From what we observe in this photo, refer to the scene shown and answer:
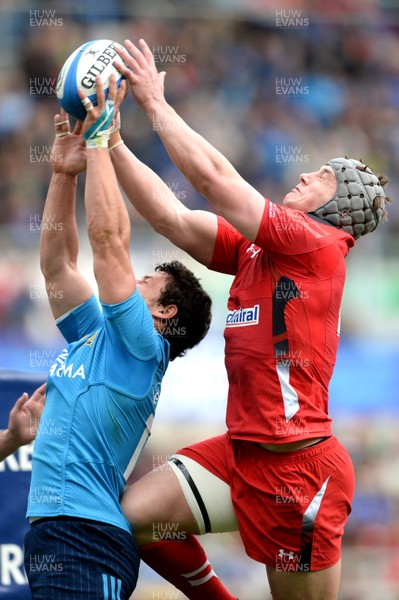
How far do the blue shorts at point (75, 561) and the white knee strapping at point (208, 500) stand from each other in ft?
1.81

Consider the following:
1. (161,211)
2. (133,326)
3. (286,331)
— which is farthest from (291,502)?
(161,211)

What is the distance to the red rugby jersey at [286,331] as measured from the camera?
4547 millimetres

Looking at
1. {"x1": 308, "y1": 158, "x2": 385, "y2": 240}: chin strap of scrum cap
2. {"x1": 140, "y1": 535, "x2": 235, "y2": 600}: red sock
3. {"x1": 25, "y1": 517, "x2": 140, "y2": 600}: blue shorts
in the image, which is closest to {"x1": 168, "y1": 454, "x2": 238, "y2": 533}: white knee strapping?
{"x1": 140, "y1": 535, "x2": 235, "y2": 600}: red sock

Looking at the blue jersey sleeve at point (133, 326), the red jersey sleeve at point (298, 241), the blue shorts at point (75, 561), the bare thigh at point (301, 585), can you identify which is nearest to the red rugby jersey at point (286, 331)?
the red jersey sleeve at point (298, 241)

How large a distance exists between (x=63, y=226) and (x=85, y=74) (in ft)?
2.51

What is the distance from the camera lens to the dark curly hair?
4.74 meters

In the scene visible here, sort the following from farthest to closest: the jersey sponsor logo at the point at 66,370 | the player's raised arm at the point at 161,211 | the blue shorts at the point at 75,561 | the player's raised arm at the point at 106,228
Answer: the player's raised arm at the point at 161,211 < the jersey sponsor logo at the point at 66,370 < the player's raised arm at the point at 106,228 < the blue shorts at the point at 75,561

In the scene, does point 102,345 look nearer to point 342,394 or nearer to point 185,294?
point 185,294

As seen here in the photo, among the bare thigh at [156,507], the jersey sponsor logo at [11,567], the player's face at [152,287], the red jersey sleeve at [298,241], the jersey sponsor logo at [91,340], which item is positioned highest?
the red jersey sleeve at [298,241]

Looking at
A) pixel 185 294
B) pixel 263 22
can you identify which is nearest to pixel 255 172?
pixel 263 22

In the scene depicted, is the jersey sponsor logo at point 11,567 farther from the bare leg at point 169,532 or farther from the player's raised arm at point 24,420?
the bare leg at point 169,532

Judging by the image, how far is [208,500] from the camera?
4.70 meters

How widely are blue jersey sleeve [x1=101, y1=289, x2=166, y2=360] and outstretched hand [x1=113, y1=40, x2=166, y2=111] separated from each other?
37.3 inches

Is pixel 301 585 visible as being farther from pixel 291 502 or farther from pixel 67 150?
pixel 67 150
